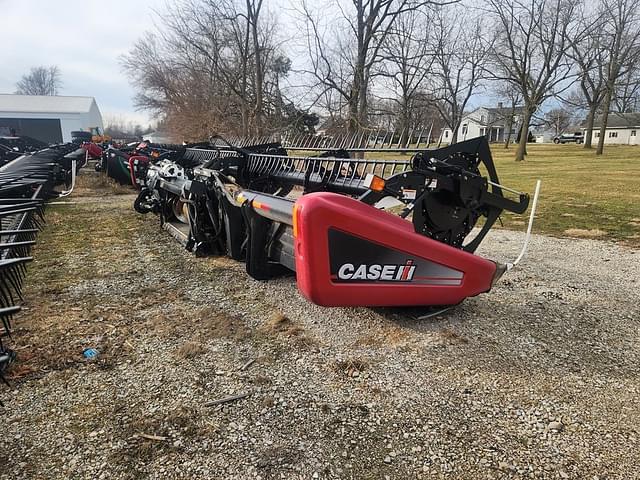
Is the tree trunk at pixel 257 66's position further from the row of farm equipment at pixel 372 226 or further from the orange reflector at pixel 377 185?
the orange reflector at pixel 377 185

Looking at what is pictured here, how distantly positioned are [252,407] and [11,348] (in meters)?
1.65

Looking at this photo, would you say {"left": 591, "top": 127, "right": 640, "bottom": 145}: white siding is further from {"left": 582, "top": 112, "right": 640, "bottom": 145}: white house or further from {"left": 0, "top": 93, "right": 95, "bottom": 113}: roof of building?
{"left": 0, "top": 93, "right": 95, "bottom": 113}: roof of building

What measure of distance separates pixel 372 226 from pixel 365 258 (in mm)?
189

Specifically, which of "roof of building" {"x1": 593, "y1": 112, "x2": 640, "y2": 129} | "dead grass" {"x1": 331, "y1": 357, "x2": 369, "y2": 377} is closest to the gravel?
"dead grass" {"x1": 331, "y1": 357, "x2": 369, "y2": 377}

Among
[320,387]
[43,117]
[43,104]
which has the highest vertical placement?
[43,104]

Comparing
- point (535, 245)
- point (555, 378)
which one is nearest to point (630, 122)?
point (535, 245)

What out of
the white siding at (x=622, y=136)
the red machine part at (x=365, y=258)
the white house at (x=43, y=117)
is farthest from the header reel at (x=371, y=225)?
the white siding at (x=622, y=136)

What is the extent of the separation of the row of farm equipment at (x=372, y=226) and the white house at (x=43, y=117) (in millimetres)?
46458

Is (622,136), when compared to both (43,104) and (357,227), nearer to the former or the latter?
(357,227)

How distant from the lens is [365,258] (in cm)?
255

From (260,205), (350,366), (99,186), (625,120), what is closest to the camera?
(350,366)

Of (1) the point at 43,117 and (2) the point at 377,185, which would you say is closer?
(2) the point at 377,185

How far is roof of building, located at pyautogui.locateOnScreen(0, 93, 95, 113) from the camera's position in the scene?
150ft

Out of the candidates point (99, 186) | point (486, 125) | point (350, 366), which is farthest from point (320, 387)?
point (99, 186)
